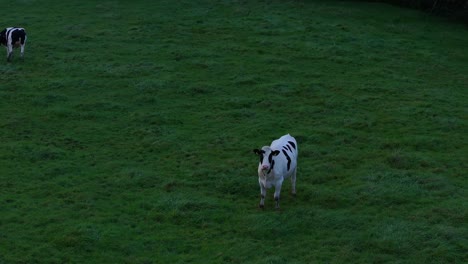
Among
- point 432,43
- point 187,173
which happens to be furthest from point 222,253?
point 432,43

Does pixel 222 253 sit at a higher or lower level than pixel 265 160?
lower

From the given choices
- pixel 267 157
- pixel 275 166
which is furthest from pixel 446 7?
pixel 267 157

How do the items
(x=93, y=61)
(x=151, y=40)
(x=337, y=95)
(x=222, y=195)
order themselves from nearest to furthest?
1. (x=222, y=195)
2. (x=337, y=95)
3. (x=93, y=61)
4. (x=151, y=40)

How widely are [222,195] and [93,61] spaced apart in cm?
1377

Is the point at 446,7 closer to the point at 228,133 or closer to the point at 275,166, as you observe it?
the point at 228,133

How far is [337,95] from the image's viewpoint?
80.7 feet

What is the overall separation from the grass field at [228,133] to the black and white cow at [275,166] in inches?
22.0

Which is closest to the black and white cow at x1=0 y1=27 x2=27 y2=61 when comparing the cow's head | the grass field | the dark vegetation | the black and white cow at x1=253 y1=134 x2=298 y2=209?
the grass field

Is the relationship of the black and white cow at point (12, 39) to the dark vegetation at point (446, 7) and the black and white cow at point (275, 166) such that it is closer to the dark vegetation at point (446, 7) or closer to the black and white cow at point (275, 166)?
the black and white cow at point (275, 166)

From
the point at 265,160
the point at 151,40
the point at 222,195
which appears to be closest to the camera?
the point at 265,160

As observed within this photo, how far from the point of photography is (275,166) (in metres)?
15.2

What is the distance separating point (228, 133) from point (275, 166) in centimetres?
601

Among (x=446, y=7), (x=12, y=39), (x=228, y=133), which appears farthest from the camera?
(x=446, y=7)

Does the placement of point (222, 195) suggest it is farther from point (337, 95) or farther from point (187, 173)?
point (337, 95)
